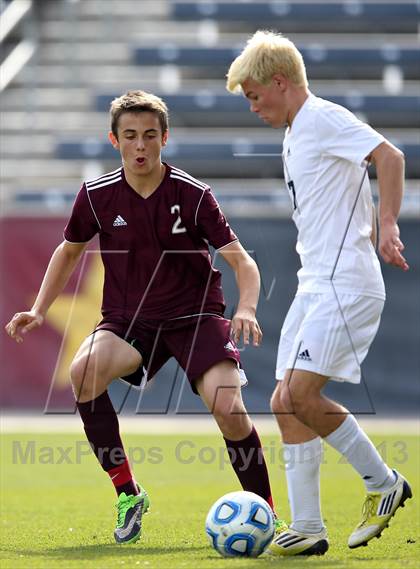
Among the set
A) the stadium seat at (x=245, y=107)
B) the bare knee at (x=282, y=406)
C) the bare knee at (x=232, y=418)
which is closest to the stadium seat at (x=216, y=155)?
the stadium seat at (x=245, y=107)

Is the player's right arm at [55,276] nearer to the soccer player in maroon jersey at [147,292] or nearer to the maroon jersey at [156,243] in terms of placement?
the soccer player in maroon jersey at [147,292]

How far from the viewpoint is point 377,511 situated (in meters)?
4.89

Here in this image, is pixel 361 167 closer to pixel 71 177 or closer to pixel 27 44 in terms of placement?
pixel 71 177

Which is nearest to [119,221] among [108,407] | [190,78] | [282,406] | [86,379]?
[86,379]

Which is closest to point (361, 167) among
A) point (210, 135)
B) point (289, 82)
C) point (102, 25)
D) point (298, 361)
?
point (289, 82)

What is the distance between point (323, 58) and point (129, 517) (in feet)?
40.0

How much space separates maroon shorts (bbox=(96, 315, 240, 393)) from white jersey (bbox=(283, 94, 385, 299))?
0.79 m

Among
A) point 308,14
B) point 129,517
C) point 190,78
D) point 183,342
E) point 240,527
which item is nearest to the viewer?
point 240,527

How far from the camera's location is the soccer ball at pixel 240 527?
15.7 feet

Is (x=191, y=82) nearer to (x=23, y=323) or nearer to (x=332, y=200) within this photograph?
(x=23, y=323)

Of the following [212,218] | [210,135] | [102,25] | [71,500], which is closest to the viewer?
[212,218]

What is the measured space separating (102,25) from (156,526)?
14.1 meters

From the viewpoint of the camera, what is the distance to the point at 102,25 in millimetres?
18859

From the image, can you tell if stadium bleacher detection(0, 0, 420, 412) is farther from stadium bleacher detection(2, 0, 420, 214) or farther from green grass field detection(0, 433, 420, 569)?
green grass field detection(0, 433, 420, 569)
